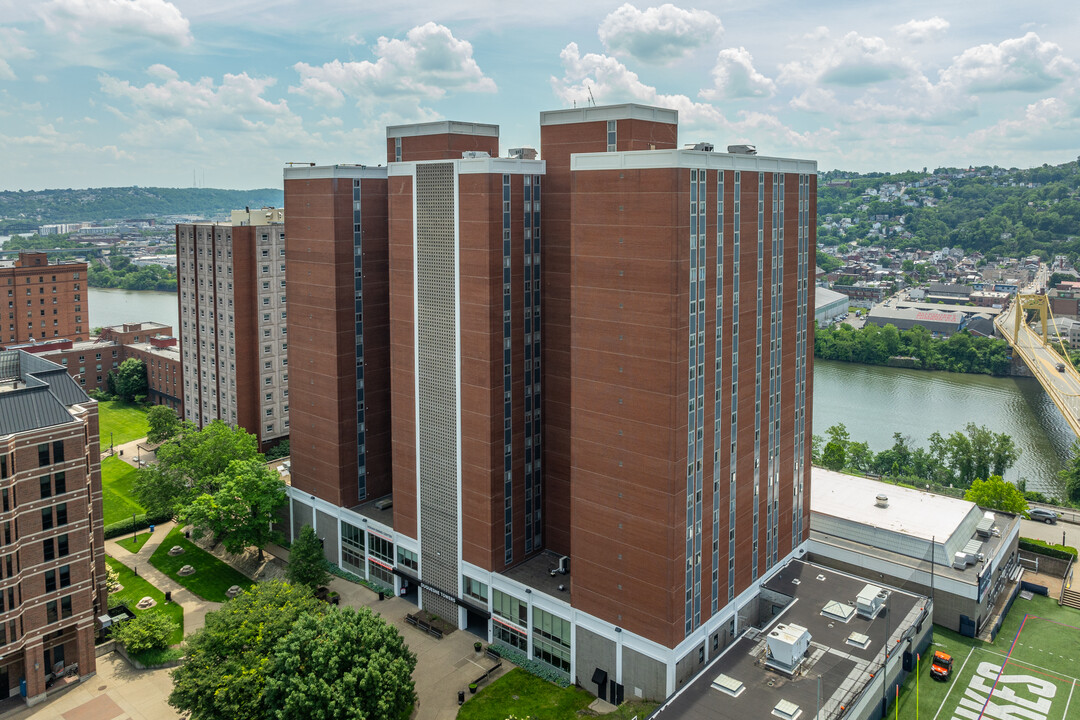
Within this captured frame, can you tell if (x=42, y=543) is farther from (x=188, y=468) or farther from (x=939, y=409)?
(x=939, y=409)

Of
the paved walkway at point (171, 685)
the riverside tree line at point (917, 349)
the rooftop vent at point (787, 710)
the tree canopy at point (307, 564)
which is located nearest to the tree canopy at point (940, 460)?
the rooftop vent at point (787, 710)

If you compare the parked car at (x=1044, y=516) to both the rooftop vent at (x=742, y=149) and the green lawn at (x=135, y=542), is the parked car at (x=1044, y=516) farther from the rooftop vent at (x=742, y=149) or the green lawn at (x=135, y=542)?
the green lawn at (x=135, y=542)

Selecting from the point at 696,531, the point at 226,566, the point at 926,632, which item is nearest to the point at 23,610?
the point at 226,566

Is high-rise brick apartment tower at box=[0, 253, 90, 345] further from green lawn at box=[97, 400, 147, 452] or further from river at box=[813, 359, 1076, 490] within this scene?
river at box=[813, 359, 1076, 490]

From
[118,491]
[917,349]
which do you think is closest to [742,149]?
[118,491]

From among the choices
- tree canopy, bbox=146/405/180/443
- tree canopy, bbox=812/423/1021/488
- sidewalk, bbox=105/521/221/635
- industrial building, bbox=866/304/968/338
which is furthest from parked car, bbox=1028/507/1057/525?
industrial building, bbox=866/304/968/338

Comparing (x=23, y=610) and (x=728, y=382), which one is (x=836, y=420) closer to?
(x=728, y=382)
